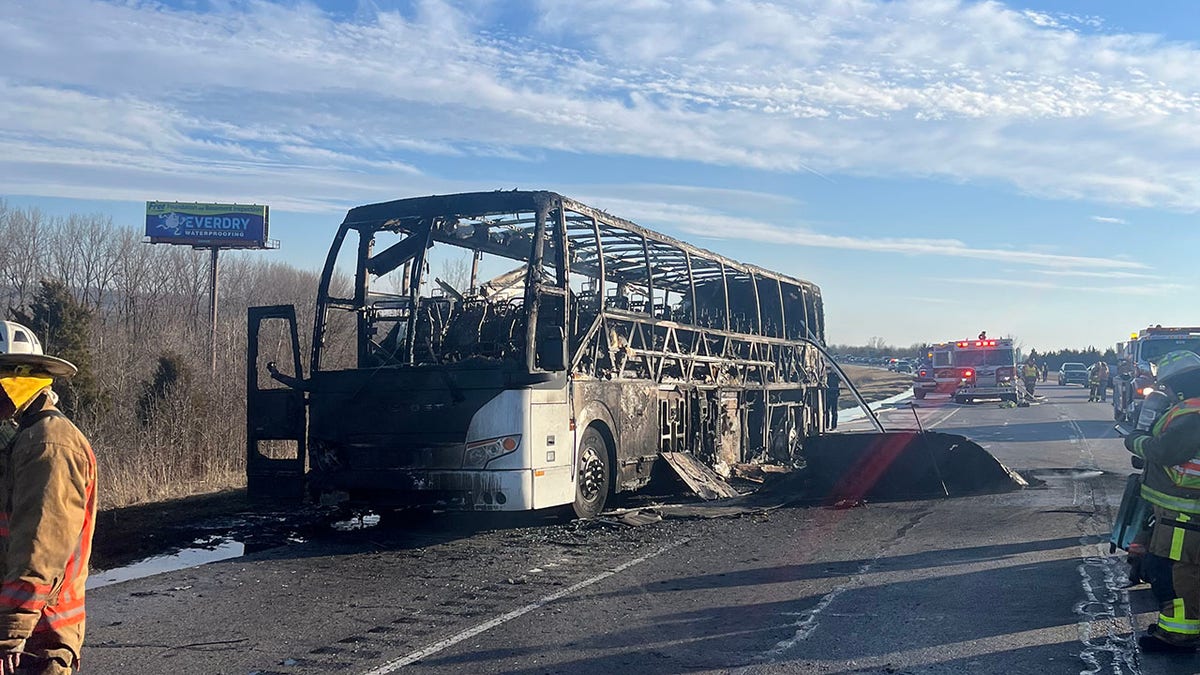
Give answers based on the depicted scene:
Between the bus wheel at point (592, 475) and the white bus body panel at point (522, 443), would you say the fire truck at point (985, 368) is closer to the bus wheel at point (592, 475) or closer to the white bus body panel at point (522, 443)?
the bus wheel at point (592, 475)

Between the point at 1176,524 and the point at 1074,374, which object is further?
the point at 1074,374

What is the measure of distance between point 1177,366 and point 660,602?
3.74 metres

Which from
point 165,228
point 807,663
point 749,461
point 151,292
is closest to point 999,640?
point 807,663

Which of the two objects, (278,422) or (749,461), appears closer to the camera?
(278,422)

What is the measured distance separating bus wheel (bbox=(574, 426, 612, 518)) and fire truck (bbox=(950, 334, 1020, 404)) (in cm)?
2672

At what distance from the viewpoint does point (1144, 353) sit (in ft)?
85.8

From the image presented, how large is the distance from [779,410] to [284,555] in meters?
10.4

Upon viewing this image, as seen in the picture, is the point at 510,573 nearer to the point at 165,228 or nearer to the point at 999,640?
the point at 999,640

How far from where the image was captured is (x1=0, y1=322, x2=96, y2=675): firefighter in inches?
122

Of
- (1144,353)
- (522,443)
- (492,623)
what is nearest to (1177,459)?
(492,623)

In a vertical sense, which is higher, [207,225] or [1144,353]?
[207,225]

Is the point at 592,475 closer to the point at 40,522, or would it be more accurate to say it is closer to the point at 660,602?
the point at 660,602

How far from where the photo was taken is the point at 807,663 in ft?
18.9

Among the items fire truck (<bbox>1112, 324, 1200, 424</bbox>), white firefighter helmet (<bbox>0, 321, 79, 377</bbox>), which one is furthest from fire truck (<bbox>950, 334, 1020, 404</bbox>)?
white firefighter helmet (<bbox>0, 321, 79, 377</bbox>)
